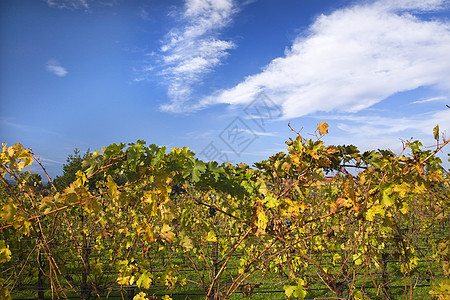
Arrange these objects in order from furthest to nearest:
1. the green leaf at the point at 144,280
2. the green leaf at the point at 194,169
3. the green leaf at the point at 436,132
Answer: the green leaf at the point at 144,280
the green leaf at the point at 194,169
the green leaf at the point at 436,132

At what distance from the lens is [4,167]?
2396mm

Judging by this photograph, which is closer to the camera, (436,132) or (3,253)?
(436,132)

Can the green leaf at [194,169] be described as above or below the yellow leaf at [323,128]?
below

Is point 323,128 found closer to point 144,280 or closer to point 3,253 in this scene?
point 144,280

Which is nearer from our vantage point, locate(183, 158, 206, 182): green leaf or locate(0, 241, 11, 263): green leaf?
locate(183, 158, 206, 182): green leaf

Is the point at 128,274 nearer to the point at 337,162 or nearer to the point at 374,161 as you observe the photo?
the point at 337,162

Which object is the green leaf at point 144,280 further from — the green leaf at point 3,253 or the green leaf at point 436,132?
the green leaf at point 436,132

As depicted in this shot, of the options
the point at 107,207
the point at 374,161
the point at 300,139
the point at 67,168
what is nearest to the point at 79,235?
the point at 107,207

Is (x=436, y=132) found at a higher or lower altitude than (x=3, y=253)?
higher

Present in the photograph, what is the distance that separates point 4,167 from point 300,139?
2.21 metres

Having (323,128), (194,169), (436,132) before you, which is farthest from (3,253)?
(436,132)

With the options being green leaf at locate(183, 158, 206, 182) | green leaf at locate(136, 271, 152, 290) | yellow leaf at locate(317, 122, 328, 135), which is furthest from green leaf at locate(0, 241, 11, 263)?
yellow leaf at locate(317, 122, 328, 135)

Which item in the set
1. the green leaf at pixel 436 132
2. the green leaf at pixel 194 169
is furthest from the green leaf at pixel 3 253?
the green leaf at pixel 436 132

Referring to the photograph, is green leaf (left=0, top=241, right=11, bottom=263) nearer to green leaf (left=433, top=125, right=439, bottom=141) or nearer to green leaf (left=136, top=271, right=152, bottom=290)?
green leaf (left=136, top=271, right=152, bottom=290)
